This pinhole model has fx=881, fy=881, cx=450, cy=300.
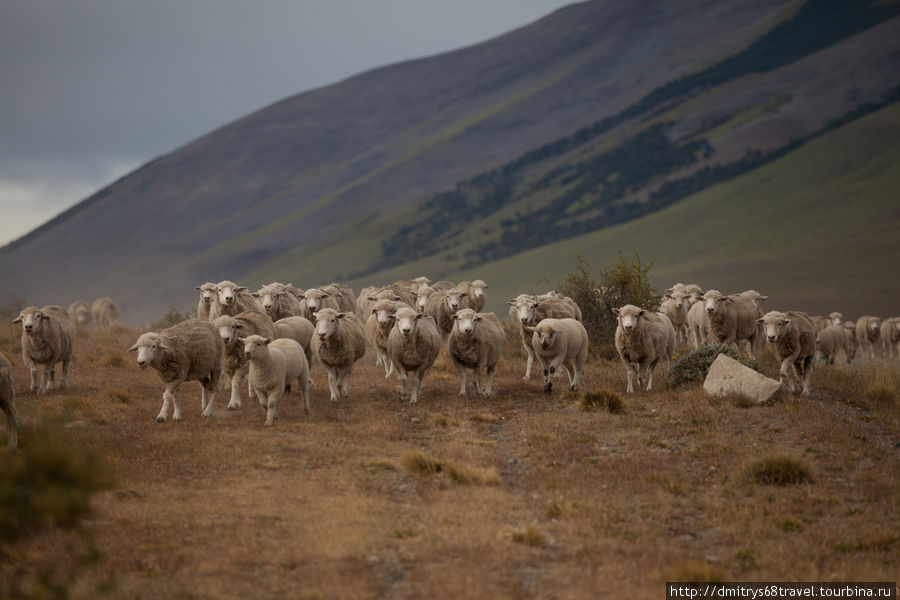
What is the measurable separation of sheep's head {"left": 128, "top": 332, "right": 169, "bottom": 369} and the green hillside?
74.6 metres

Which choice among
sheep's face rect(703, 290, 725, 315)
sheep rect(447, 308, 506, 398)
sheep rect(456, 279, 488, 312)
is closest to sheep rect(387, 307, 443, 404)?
sheep rect(447, 308, 506, 398)

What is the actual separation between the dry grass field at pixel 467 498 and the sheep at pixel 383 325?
2.01 meters

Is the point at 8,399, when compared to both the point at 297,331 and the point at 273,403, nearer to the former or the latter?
the point at 273,403

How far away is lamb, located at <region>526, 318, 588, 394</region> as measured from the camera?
739 inches

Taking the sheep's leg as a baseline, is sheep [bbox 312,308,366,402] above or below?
above

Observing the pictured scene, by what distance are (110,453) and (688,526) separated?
8.17 metres

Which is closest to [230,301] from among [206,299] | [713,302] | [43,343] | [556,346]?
[206,299]

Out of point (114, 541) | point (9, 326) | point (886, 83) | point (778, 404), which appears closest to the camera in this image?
point (114, 541)

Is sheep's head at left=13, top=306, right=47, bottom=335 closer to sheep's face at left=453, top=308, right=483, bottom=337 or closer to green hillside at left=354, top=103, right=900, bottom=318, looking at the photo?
sheep's face at left=453, top=308, right=483, bottom=337

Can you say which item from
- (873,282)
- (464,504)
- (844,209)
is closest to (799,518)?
(464,504)

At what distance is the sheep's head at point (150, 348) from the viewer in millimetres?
14852

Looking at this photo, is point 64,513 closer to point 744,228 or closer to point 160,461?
point 160,461

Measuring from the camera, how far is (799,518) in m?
11.0

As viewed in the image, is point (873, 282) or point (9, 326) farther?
point (873, 282)
